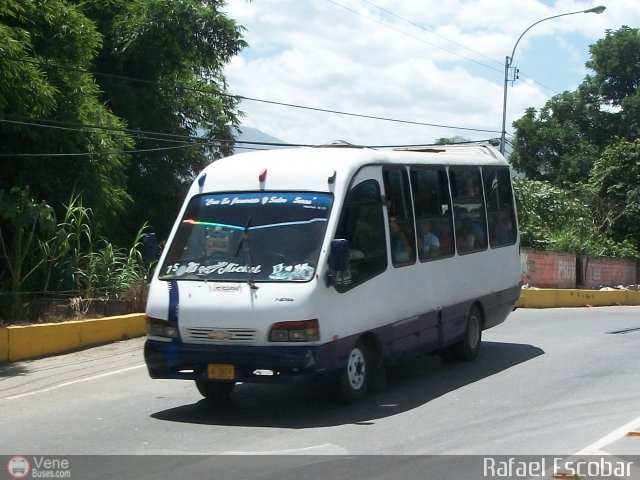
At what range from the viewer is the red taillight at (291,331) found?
29.9ft

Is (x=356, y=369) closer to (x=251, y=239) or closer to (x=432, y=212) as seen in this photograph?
(x=251, y=239)

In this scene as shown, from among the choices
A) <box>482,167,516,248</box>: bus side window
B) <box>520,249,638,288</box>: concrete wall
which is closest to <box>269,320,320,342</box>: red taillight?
<box>482,167,516,248</box>: bus side window

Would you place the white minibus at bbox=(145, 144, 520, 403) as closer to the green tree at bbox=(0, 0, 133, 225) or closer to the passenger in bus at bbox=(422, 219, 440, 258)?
the passenger in bus at bbox=(422, 219, 440, 258)

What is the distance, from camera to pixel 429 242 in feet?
38.8

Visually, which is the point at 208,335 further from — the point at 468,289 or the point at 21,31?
the point at 21,31

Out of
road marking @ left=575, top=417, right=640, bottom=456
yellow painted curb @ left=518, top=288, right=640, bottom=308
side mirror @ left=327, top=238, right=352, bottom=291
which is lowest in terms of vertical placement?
yellow painted curb @ left=518, top=288, right=640, bottom=308

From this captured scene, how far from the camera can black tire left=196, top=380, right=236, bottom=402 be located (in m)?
10.2

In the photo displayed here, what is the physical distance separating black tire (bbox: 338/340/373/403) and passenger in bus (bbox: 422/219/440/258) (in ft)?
6.42

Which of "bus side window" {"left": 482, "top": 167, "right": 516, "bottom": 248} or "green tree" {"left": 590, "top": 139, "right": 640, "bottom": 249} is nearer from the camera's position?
"bus side window" {"left": 482, "top": 167, "right": 516, "bottom": 248}

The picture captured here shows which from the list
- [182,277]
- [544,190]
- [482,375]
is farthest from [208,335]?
[544,190]

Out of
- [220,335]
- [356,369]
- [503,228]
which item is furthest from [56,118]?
[356,369]

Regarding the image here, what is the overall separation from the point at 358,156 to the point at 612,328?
9.90m

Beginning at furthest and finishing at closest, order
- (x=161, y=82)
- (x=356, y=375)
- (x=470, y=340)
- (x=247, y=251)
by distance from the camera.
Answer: (x=161, y=82), (x=470, y=340), (x=356, y=375), (x=247, y=251)

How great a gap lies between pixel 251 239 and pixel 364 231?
4.36ft
